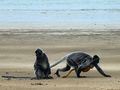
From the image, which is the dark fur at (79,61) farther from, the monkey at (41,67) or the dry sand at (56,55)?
the monkey at (41,67)

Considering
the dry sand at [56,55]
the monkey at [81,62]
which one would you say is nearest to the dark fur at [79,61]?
the monkey at [81,62]

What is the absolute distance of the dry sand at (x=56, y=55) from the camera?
11.8 metres

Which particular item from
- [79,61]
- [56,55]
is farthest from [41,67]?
[56,55]

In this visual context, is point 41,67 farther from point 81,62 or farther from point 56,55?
point 56,55

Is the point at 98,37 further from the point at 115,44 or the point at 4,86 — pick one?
the point at 4,86

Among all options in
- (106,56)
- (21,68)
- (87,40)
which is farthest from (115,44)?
(21,68)

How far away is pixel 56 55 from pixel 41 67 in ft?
15.3

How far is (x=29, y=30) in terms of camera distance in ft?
92.7

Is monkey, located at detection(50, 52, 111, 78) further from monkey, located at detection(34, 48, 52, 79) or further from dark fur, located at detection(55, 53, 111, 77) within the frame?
monkey, located at detection(34, 48, 52, 79)

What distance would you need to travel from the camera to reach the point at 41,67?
45.6ft

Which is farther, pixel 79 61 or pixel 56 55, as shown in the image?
pixel 56 55
